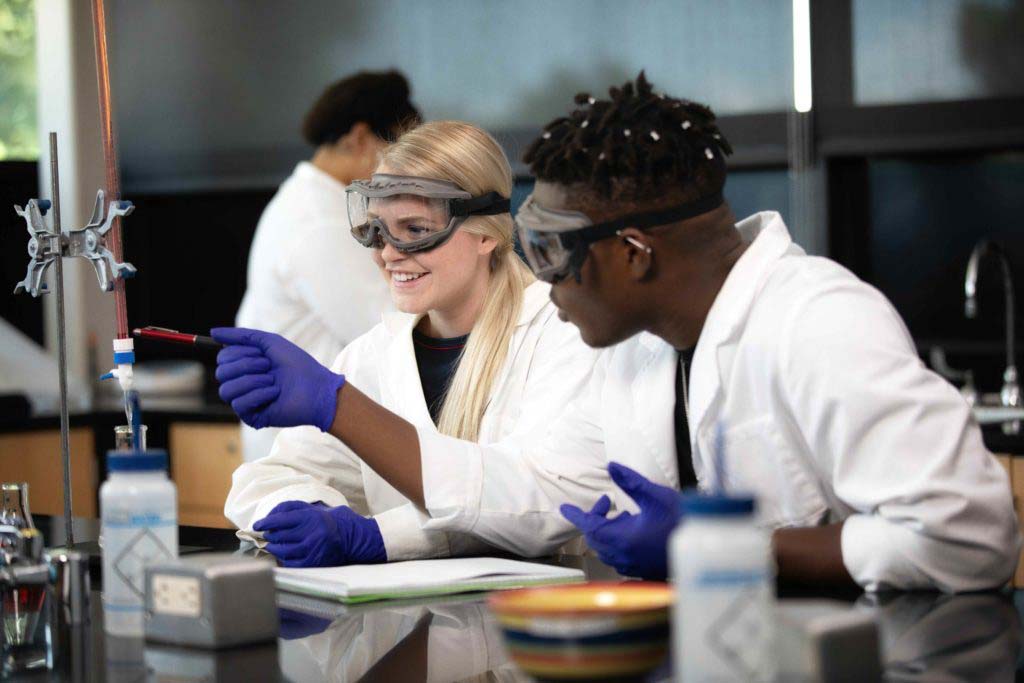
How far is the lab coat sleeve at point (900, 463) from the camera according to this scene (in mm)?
1604

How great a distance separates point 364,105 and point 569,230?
242cm

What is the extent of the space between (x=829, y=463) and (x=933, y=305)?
2.75 meters

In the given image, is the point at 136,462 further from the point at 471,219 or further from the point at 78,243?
the point at 471,219

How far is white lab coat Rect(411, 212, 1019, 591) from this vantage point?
1.61 m

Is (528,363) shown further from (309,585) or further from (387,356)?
(309,585)

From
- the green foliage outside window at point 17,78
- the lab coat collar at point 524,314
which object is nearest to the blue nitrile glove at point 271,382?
the lab coat collar at point 524,314

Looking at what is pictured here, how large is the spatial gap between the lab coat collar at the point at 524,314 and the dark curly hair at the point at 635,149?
56 centimetres

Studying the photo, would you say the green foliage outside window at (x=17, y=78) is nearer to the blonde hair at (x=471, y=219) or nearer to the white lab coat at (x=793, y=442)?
the blonde hair at (x=471, y=219)

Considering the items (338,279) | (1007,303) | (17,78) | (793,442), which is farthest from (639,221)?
(17,78)

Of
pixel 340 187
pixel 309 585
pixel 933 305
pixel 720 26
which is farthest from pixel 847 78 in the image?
pixel 309 585

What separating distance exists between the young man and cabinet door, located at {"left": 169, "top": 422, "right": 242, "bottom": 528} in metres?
2.79

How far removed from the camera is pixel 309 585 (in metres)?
1.77

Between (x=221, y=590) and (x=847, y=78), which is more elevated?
(x=847, y=78)

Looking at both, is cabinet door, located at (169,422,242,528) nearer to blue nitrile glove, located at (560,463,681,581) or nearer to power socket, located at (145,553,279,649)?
blue nitrile glove, located at (560,463,681,581)
